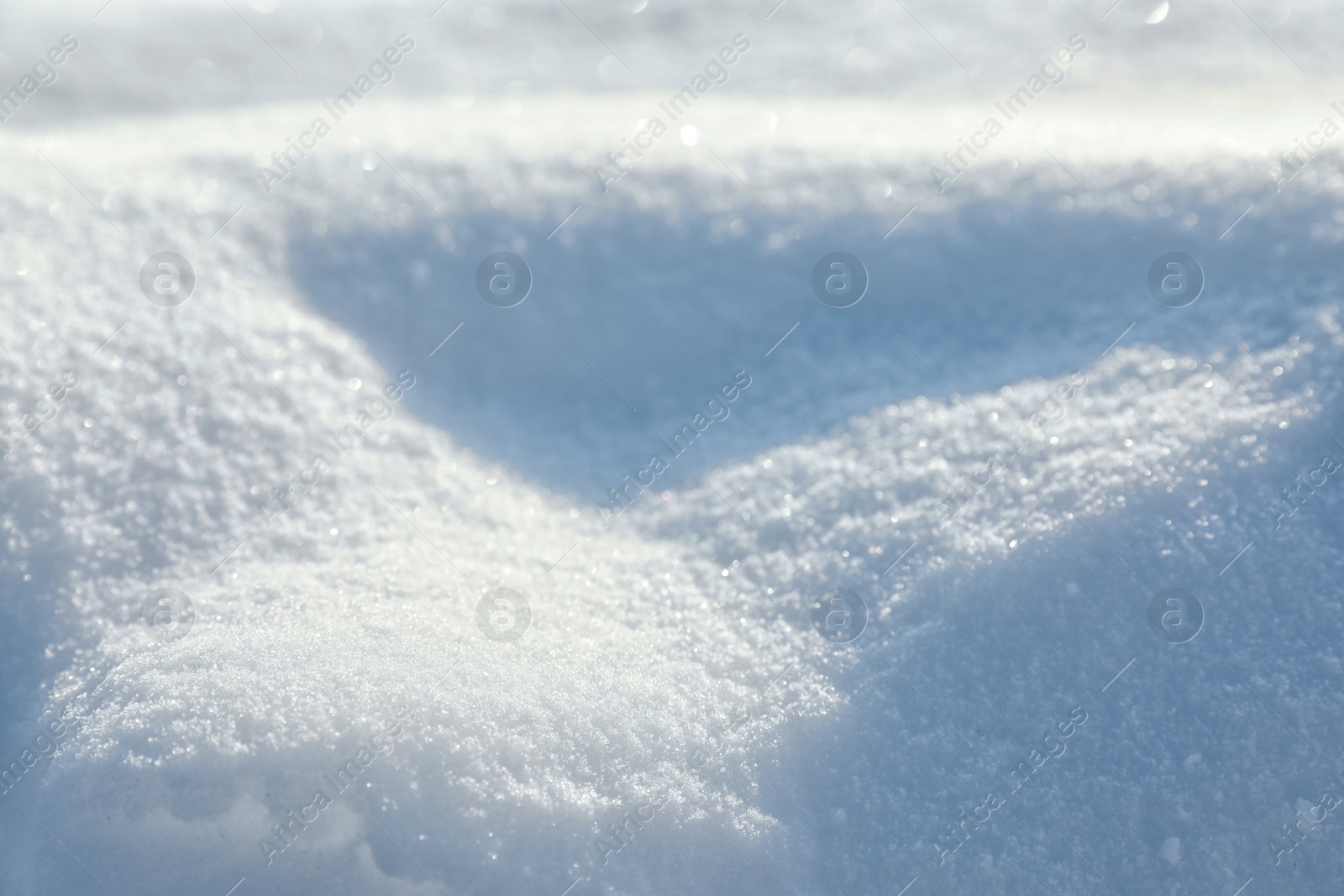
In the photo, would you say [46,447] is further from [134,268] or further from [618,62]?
[618,62]

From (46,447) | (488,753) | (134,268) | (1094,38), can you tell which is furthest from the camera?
(1094,38)

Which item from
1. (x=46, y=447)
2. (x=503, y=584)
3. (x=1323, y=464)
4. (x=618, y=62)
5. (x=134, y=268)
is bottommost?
(x=1323, y=464)

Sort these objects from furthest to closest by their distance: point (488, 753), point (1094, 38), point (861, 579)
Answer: point (1094, 38) → point (861, 579) → point (488, 753)

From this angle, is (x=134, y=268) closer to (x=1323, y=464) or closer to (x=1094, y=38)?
(x=1323, y=464)

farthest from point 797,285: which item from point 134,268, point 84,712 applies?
point 84,712

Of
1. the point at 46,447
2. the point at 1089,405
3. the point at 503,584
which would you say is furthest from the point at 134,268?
the point at 1089,405

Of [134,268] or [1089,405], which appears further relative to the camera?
[134,268]

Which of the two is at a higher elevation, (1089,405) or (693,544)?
(693,544)
